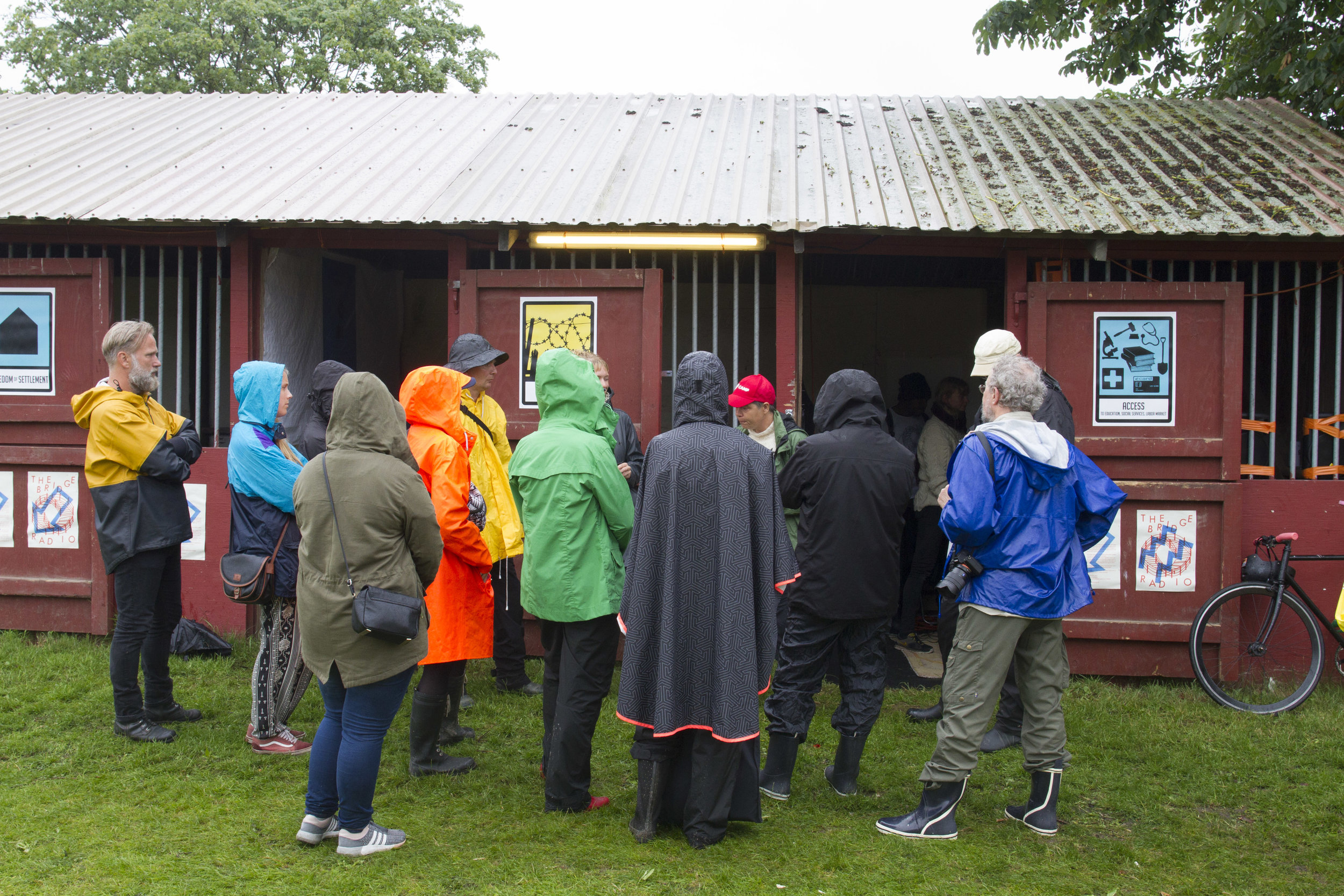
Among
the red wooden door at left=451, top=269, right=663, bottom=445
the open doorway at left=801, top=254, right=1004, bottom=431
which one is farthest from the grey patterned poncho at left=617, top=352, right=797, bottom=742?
the open doorway at left=801, top=254, right=1004, bottom=431

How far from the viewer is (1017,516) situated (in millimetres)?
3596

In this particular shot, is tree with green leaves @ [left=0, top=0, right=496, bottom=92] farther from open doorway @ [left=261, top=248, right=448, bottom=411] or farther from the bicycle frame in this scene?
the bicycle frame

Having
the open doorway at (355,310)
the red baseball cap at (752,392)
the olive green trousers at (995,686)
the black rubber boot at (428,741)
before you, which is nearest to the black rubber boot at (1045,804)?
the olive green trousers at (995,686)

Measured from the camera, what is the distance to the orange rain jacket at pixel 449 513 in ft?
13.1

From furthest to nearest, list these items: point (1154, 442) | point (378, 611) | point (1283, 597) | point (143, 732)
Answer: point (1154, 442) → point (1283, 597) → point (143, 732) → point (378, 611)

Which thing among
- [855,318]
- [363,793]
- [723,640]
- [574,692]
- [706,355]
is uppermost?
[855,318]

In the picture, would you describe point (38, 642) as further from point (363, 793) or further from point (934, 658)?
point (934, 658)

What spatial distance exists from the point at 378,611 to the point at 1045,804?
266 centimetres

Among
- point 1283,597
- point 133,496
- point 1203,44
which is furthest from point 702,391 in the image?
point 1203,44

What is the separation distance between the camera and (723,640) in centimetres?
348

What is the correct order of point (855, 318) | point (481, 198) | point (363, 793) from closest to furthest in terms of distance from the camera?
point (363, 793), point (481, 198), point (855, 318)

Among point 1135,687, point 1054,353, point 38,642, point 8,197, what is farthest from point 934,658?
point 8,197

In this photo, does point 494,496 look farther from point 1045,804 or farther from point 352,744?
point 1045,804

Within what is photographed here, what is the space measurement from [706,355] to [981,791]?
7.48ft
